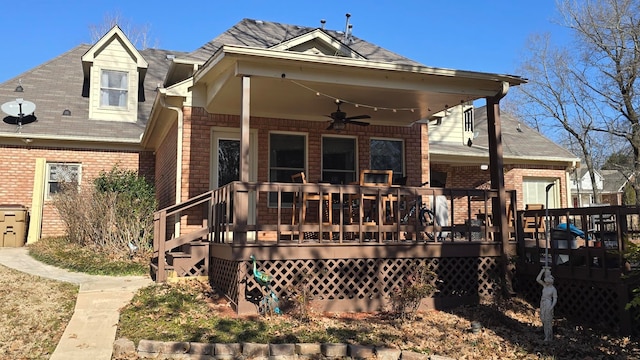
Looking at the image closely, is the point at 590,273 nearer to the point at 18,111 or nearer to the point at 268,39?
the point at 268,39

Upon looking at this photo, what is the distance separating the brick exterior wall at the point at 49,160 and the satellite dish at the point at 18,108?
37.5 inches

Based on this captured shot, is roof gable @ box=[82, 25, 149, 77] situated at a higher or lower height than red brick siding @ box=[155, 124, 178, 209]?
higher

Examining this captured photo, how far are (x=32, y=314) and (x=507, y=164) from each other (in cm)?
1397

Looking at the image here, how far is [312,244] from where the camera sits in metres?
6.99

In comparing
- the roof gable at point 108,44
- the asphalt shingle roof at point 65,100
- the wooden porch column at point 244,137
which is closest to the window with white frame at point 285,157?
the wooden porch column at point 244,137

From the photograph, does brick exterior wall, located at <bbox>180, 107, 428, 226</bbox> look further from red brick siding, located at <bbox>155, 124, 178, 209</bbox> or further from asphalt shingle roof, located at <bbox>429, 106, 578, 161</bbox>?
Answer: asphalt shingle roof, located at <bbox>429, 106, 578, 161</bbox>

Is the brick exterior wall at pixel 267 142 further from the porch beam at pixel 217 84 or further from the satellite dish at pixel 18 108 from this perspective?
the satellite dish at pixel 18 108

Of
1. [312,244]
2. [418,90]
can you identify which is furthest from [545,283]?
[418,90]

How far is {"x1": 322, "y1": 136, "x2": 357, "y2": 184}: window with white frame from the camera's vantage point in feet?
34.7

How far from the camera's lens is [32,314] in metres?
6.05

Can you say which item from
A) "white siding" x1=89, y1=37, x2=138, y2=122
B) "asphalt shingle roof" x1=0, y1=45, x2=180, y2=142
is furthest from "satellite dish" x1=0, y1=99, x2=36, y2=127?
"white siding" x1=89, y1=37, x2=138, y2=122

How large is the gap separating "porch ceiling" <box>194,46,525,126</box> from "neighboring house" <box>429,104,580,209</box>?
5911mm

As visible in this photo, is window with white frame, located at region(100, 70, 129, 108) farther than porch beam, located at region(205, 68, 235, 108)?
Yes

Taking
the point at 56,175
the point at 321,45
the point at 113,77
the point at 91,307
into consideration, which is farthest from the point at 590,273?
the point at 113,77
